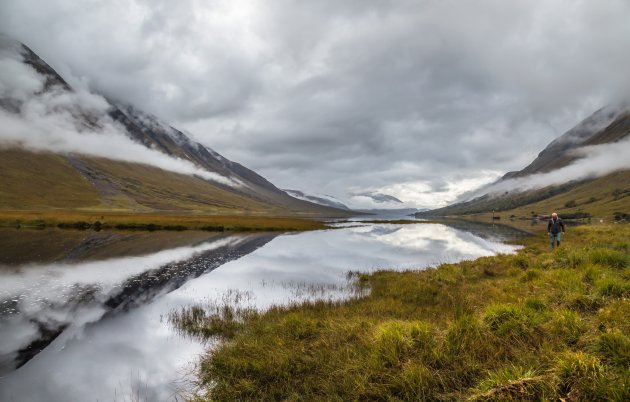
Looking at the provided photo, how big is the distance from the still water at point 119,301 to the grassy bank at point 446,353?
1768 millimetres

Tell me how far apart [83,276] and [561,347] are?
28.4 meters

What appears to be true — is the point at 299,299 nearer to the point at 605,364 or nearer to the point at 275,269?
the point at 275,269

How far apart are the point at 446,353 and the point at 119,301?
17.5 metres

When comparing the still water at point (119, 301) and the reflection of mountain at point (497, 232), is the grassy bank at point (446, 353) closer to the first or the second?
the still water at point (119, 301)

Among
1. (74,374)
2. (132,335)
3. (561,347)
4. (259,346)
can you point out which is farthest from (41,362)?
(561,347)

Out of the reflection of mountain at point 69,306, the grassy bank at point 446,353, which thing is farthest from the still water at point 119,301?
the grassy bank at point 446,353

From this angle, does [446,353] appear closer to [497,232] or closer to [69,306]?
[69,306]

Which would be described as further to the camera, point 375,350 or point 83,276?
point 83,276

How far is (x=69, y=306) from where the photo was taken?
57.2 ft

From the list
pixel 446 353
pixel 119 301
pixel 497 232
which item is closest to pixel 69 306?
pixel 119 301

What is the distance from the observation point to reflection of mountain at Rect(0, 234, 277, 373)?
491 inches

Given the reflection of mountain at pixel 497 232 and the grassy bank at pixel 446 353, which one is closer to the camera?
the grassy bank at pixel 446 353

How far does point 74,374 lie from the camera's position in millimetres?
10312

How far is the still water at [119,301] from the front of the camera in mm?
9961
